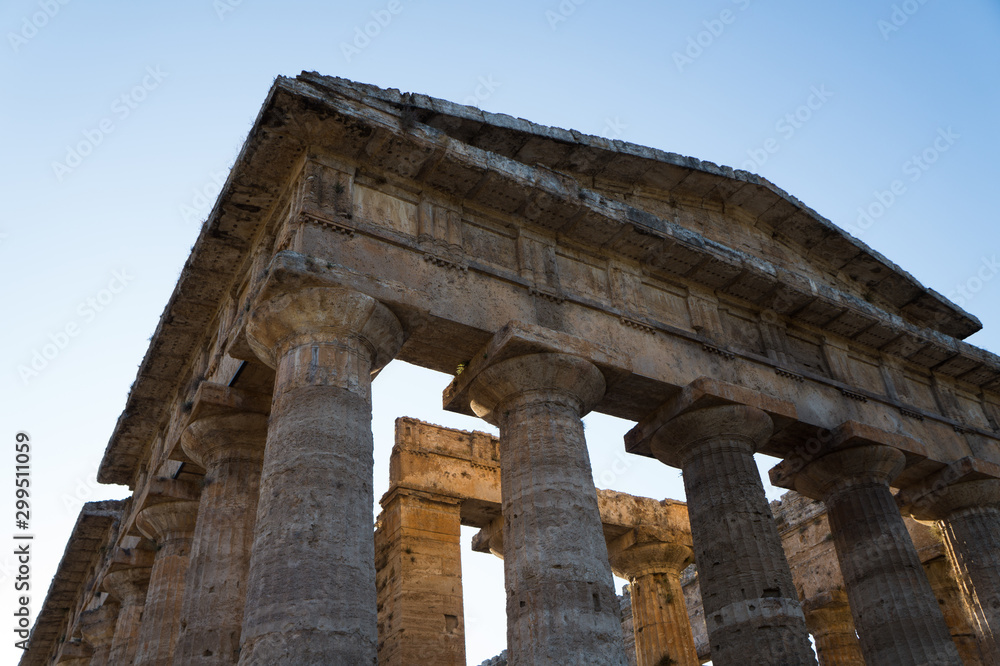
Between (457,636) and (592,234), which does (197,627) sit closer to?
(457,636)

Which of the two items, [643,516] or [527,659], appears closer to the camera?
[527,659]

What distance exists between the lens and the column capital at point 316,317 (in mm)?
9516

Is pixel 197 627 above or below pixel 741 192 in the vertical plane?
below

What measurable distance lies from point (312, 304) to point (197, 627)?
450 centimetres

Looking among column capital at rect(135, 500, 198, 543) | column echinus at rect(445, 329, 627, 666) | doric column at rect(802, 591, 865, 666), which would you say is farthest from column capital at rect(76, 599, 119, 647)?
doric column at rect(802, 591, 865, 666)

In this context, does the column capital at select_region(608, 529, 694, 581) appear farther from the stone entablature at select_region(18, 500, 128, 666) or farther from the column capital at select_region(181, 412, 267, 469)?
the stone entablature at select_region(18, 500, 128, 666)

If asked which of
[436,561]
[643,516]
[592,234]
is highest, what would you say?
[592,234]

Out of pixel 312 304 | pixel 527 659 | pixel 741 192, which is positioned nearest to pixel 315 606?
pixel 527 659

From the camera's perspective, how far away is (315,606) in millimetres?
7477

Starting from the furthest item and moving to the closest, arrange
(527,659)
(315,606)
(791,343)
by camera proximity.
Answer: (791,343) → (527,659) → (315,606)

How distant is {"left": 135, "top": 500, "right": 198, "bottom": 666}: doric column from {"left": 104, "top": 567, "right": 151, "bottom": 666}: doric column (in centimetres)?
235

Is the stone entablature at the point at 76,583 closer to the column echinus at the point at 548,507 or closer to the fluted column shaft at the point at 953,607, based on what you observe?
the column echinus at the point at 548,507

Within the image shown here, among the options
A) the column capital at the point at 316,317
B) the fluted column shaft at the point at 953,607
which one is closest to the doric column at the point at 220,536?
the column capital at the point at 316,317

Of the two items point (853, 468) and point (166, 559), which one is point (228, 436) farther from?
point (853, 468)
